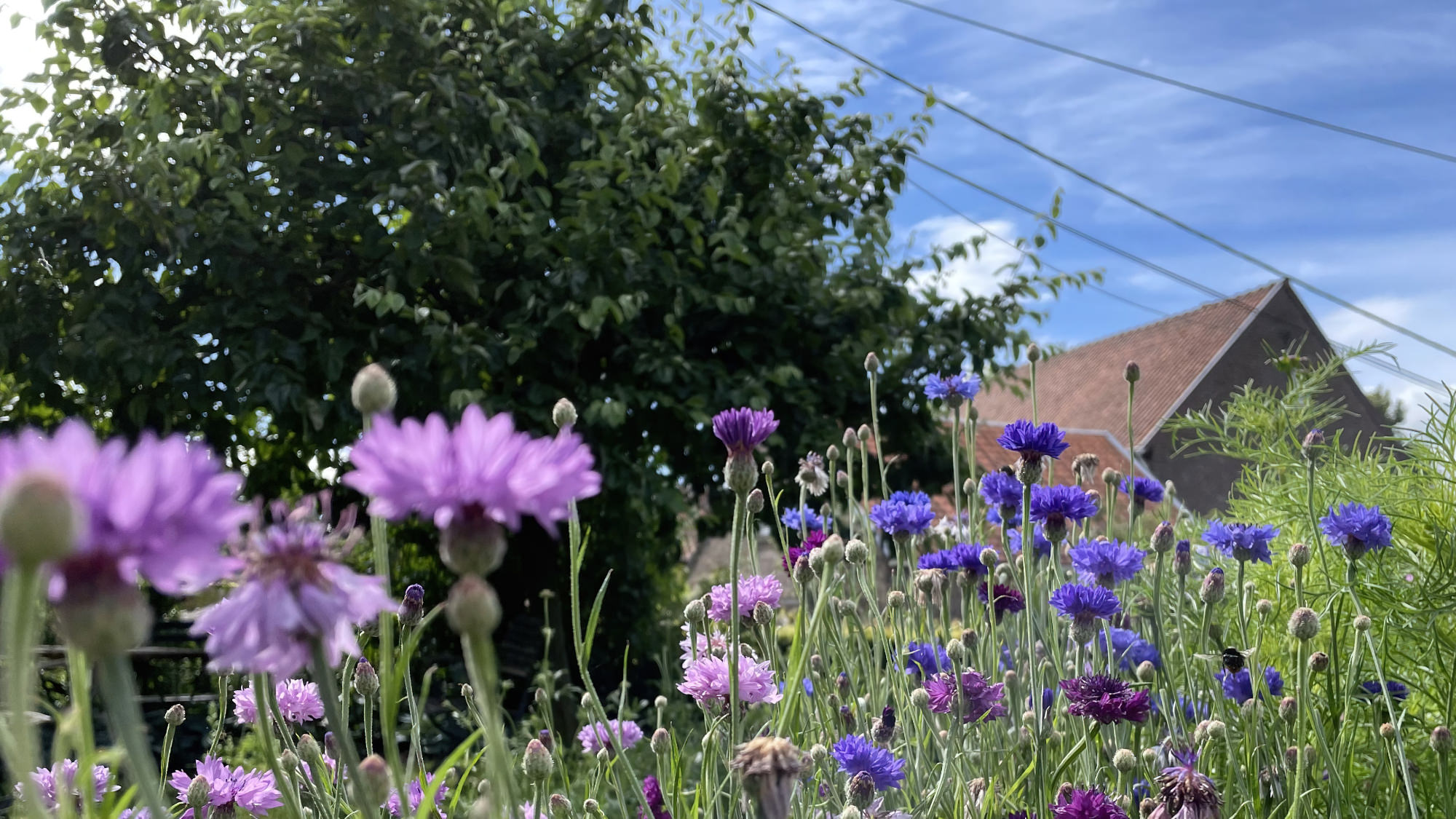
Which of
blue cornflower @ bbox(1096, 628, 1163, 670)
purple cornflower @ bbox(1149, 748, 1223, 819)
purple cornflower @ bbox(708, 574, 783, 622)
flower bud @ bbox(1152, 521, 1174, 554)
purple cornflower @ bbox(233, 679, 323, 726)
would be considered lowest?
purple cornflower @ bbox(1149, 748, 1223, 819)

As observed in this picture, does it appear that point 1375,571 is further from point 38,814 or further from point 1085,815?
point 38,814

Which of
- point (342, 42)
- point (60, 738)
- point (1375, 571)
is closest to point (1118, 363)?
point (342, 42)

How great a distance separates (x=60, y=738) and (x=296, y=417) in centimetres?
454

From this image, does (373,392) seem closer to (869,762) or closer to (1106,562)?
(869,762)

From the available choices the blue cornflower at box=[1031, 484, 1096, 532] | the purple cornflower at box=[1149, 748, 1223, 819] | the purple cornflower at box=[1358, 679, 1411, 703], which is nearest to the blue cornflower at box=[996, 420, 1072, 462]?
the blue cornflower at box=[1031, 484, 1096, 532]

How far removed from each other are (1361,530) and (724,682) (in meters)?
1.12

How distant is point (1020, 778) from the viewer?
1.39 m

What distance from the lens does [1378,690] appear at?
5.96 feet

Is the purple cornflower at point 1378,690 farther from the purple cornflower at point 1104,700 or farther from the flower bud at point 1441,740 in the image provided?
the purple cornflower at point 1104,700

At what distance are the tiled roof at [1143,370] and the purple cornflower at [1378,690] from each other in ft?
44.4

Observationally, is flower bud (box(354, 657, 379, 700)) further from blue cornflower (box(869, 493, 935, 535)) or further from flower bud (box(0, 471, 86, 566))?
blue cornflower (box(869, 493, 935, 535))

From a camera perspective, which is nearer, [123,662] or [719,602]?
[123,662]

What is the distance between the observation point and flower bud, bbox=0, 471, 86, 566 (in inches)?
14.6

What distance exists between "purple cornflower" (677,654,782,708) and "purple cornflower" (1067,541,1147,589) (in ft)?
2.23
